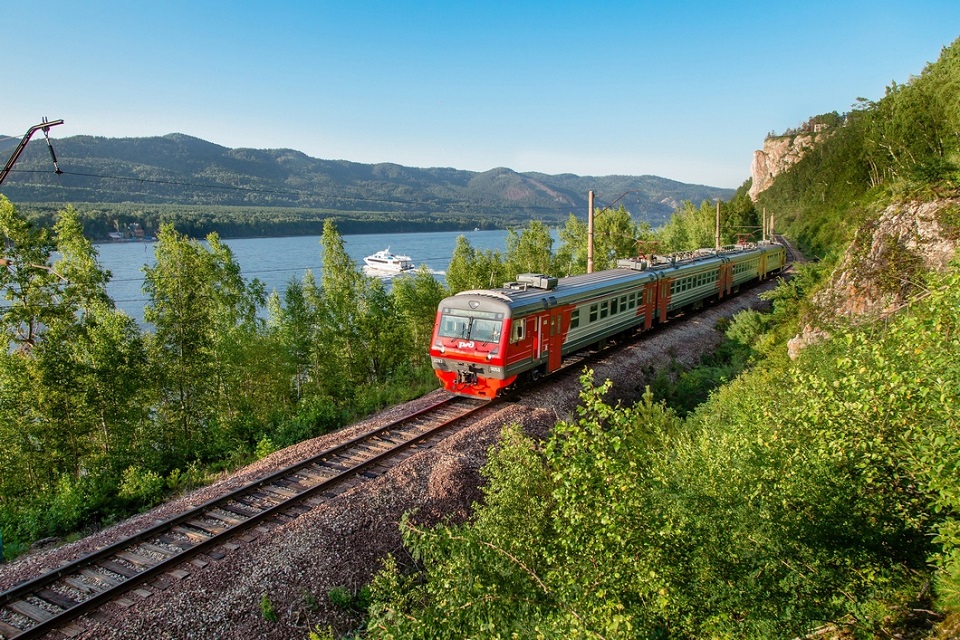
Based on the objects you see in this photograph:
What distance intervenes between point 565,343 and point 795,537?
38.8ft

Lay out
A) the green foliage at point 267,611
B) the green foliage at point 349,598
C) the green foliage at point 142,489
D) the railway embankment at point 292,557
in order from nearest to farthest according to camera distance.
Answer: the railway embankment at point 292,557
the green foliage at point 267,611
the green foliage at point 349,598
the green foliage at point 142,489

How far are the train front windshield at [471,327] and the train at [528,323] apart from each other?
25mm

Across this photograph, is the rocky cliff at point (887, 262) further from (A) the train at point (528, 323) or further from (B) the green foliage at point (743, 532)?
(B) the green foliage at point (743, 532)

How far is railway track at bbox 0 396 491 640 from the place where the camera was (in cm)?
742

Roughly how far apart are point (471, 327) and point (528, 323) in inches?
58.5

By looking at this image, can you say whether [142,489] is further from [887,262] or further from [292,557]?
[887,262]

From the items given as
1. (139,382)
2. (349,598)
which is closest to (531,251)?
(139,382)

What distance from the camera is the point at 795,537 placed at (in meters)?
4.80

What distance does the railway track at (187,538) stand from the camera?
7.42m

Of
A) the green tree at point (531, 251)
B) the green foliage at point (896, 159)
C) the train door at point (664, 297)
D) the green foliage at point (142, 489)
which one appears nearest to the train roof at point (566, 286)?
the train door at point (664, 297)

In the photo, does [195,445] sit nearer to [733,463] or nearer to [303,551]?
[303,551]

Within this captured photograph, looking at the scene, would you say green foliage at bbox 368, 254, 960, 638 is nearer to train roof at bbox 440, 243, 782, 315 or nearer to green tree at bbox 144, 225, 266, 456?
train roof at bbox 440, 243, 782, 315

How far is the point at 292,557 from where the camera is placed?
27.7ft

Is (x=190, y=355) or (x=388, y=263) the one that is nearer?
(x=190, y=355)
